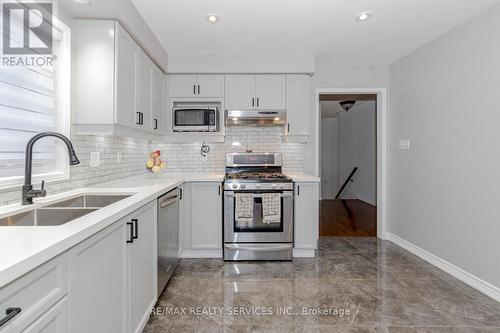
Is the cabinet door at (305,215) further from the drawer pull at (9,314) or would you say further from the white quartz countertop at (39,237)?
the drawer pull at (9,314)

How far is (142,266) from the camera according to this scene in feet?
5.54

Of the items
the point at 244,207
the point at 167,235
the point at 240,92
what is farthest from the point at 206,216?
the point at 240,92

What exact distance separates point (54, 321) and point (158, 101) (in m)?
2.56

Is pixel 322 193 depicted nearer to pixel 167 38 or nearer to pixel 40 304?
pixel 167 38

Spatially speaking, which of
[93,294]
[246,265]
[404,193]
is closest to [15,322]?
[93,294]

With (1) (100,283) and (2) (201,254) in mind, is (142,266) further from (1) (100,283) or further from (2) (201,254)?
(2) (201,254)

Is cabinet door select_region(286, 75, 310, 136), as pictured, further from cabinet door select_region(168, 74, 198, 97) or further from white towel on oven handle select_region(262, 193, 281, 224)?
cabinet door select_region(168, 74, 198, 97)

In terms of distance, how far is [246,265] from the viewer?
2846mm

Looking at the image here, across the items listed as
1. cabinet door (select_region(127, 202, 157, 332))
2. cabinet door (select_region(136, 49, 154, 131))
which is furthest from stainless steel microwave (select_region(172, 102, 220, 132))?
cabinet door (select_region(127, 202, 157, 332))

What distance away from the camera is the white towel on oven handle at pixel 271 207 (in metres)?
2.89

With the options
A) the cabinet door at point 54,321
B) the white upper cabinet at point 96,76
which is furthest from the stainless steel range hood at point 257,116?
the cabinet door at point 54,321

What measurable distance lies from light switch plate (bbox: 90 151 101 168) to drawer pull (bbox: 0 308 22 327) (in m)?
1.70

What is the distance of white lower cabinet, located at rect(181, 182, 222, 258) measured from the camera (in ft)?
9.80

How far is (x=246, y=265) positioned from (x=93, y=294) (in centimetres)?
192
